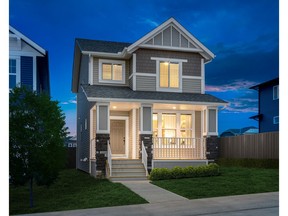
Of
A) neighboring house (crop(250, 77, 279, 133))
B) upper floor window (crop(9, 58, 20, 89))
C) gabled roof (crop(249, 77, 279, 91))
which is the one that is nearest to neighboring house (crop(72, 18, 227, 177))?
upper floor window (crop(9, 58, 20, 89))

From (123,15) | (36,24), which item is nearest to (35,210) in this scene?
(36,24)

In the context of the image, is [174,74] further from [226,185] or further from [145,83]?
[226,185]

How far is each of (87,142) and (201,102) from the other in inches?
255

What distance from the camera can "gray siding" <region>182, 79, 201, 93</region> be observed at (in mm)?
15484

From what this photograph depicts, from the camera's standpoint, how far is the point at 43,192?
10711 mm

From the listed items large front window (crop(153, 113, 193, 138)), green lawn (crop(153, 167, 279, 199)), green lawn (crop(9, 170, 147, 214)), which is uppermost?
large front window (crop(153, 113, 193, 138))

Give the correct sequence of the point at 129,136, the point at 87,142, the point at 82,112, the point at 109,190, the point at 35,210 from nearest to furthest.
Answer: the point at 35,210 → the point at 109,190 → the point at 129,136 → the point at 87,142 → the point at 82,112

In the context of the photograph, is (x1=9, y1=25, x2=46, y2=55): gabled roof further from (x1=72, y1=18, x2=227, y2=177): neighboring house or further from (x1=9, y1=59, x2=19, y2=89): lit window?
(x1=72, y1=18, x2=227, y2=177): neighboring house

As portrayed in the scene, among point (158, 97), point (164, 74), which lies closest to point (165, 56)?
point (164, 74)

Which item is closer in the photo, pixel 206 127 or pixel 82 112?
pixel 206 127

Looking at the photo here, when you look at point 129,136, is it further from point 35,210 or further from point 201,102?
point 35,210

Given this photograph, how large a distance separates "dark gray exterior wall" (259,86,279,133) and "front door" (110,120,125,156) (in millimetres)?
13242

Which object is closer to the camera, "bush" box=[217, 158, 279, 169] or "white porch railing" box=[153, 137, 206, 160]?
"white porch railing" box=[153, 137, 206, 160]

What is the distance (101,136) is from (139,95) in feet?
7.83
